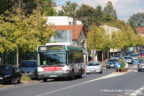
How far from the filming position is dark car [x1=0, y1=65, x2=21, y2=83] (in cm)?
2652

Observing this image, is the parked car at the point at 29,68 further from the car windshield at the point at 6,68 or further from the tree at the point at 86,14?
the tree at the point at 86,14

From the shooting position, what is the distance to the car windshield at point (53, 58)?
1127 inches

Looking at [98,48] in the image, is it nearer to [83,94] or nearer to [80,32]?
[80,32]

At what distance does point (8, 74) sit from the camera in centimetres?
2670

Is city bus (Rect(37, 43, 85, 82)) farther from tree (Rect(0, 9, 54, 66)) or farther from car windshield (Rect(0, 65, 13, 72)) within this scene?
tree (Rect(0, 9, 54, 66))

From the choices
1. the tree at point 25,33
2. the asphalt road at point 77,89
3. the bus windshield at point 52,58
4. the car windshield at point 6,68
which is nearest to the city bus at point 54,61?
the bus windshield at point 52,58

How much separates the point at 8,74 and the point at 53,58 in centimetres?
378

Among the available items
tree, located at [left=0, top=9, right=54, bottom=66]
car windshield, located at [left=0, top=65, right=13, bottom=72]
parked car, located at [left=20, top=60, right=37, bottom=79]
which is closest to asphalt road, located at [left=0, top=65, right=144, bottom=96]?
Result: car windshield, located at [left=0, top=65, right=13, bottom=72]

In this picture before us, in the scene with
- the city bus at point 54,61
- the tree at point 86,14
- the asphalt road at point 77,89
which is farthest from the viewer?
the tree at point 86,14

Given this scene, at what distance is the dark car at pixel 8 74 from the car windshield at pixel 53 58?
Answer: 7.09ft

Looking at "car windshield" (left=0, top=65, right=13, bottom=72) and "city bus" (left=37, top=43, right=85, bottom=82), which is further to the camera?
"city bus" (left=37, top=43, right=85, bottom=82)

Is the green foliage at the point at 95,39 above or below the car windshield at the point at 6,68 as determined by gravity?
above

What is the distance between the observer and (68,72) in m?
28.7

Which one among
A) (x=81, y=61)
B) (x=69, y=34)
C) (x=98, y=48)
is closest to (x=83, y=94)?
(x=81, y=61)
